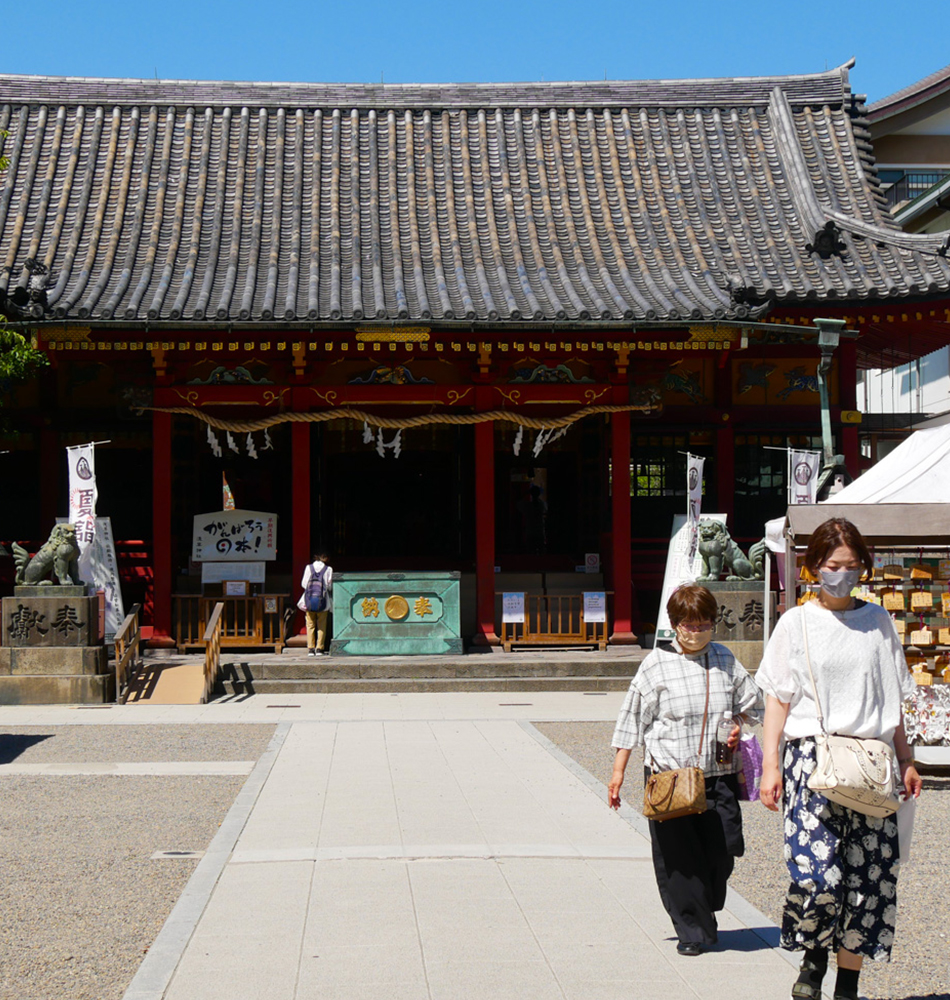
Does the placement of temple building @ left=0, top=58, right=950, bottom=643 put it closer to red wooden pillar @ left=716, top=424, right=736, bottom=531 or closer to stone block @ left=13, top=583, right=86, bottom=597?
red wooden pillar @ left=716, top=424, right=736, bottom=531

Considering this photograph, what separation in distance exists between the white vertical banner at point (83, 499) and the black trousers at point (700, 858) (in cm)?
1094

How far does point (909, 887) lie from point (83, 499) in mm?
11109

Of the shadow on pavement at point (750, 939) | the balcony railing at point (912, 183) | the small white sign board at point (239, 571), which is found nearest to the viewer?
the shadow on pavement at point (750, 939)

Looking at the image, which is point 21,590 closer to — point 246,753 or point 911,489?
point 246,753

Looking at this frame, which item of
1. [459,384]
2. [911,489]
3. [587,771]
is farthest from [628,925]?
[459,384]

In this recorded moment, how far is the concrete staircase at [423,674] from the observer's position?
1460 cm

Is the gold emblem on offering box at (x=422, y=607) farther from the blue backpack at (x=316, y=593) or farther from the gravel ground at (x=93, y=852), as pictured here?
the gravel ground at (x=93, y=852)

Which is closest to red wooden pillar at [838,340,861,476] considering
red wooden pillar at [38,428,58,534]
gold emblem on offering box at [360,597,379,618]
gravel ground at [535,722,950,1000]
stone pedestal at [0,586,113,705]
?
gold emblem on offering box at [360,597,379,618]

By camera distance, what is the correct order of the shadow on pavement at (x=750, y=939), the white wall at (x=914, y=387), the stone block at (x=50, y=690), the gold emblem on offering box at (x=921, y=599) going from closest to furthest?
the shadow on pavement at (x=750, y=939) → the gold emblem on offering box at (x=921, y=599) → the stone block at (x=50, y=690) → the white wall at (x=914, y=387)

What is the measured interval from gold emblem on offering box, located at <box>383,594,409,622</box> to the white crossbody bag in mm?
11516

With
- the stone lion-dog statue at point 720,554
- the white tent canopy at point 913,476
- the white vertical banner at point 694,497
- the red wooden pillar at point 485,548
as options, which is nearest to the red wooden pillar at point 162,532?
the red wooden pillar at point 485,548

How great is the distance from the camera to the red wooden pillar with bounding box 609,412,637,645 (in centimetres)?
1617

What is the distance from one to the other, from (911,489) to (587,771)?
10.9ft

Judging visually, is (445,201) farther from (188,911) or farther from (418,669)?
(188,911)
